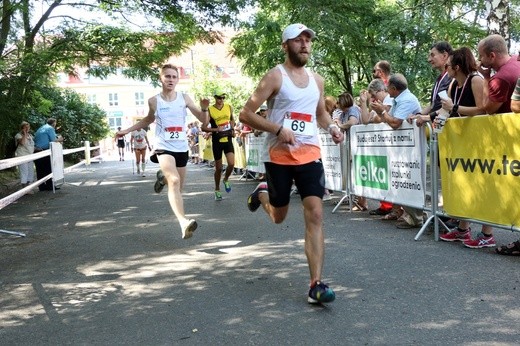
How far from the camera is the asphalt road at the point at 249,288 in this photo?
4.08 metres

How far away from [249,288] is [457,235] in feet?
9.00

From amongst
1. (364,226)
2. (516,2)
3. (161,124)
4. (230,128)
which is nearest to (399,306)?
(364,226)

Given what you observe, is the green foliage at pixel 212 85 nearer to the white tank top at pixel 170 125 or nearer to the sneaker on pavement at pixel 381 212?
the sneaker on pavement at pixel 381 212

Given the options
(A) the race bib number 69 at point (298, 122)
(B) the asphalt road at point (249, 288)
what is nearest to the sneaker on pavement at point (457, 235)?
(B) the asphalt road at point (249, 288)

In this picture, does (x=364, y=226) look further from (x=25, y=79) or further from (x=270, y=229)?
(x=25, y=79)

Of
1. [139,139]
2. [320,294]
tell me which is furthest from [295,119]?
[139,139]

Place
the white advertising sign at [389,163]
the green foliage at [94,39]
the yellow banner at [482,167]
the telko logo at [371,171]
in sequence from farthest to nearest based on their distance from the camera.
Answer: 1. the green foliage at [94,39]
2. the telko logo at [371,171]
3. the white advertising sign at [389,163]
4. the yellow banner at [482,167]

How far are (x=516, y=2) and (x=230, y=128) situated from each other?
14132mm

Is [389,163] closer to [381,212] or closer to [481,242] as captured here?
[381,212]

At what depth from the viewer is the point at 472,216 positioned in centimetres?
659

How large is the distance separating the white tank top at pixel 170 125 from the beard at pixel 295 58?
134 inches

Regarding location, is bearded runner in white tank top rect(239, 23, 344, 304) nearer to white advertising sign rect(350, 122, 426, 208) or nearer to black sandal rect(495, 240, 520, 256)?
black sandal rect(495, 240, 520, 256)

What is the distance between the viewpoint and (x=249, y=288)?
526 cm

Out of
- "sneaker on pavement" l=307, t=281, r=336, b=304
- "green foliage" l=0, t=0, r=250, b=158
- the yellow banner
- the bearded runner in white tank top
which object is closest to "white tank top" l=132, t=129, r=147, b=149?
"green foliage" l=0, t=0, r=250, b=158
